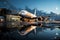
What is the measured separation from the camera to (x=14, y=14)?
1531mm

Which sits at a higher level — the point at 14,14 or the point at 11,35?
the point at 14,14

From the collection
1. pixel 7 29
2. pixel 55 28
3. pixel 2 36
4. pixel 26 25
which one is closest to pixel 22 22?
pixel 26 25

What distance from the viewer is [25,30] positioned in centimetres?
154

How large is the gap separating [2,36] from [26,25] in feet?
1.20

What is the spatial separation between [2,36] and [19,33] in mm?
238

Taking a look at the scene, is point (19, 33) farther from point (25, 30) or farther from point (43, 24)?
point (43, 24)

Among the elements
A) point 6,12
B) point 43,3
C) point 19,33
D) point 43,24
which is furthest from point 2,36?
point 43,3

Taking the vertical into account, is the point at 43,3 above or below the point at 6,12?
above

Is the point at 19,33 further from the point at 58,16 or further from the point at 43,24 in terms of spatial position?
the point at 58,16

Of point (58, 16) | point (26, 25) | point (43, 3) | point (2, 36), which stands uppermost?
point (43, 3)

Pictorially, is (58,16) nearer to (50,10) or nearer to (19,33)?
(50,10)

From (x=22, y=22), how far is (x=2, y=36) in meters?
0.34

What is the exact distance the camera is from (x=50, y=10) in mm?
1556

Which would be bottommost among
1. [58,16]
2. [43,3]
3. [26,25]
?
[26,25]
